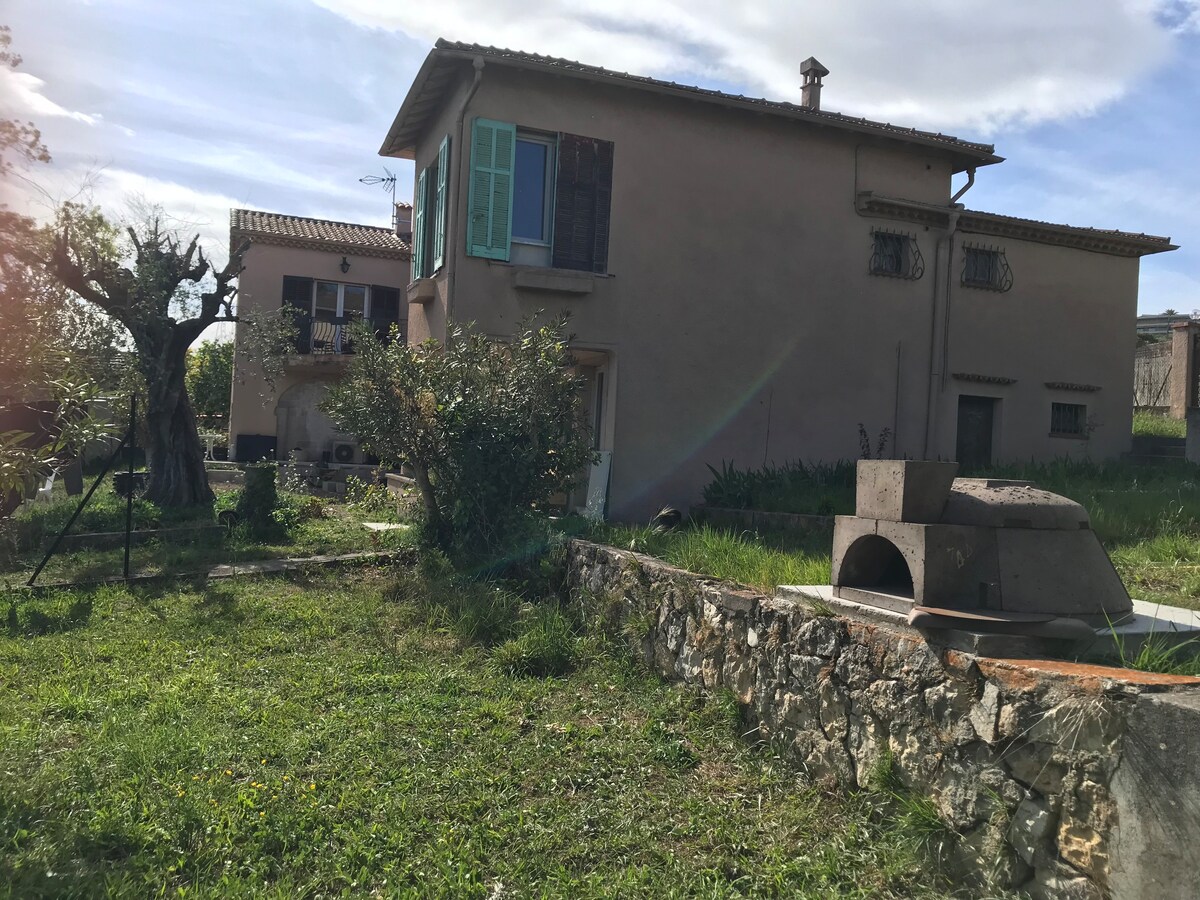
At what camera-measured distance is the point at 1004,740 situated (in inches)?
120

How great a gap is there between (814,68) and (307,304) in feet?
48.1

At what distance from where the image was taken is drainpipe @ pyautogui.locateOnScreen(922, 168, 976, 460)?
44.3 feet

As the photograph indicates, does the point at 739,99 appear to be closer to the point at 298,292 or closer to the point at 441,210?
the point at 441,210

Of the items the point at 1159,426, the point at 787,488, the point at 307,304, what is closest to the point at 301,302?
the point at 307,304

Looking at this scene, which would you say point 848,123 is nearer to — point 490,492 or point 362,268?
point 490,492

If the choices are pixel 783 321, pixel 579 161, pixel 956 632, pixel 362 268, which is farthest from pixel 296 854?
pixel 362 268

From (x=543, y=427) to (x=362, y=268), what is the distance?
55.7 feet

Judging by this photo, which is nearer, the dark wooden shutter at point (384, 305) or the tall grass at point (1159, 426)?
the tall grass at point (1159, 426)

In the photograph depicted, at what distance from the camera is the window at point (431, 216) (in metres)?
11.5

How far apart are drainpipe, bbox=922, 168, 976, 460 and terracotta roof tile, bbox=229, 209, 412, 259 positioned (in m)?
13.5

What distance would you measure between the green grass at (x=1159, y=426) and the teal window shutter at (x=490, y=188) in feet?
37.7

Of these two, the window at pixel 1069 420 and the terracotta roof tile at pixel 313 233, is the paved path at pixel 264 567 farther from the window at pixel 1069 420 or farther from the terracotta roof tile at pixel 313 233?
the terracotta roof tile at pixel 313 233

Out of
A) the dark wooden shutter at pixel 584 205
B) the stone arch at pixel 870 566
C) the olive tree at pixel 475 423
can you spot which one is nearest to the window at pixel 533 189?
the dark wooden shutter at pixel 584 205

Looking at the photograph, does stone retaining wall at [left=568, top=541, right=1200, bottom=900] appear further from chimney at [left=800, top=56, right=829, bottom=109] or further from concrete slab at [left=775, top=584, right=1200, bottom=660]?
chimney at [left=800, top=56, right=829, bottom=109]
